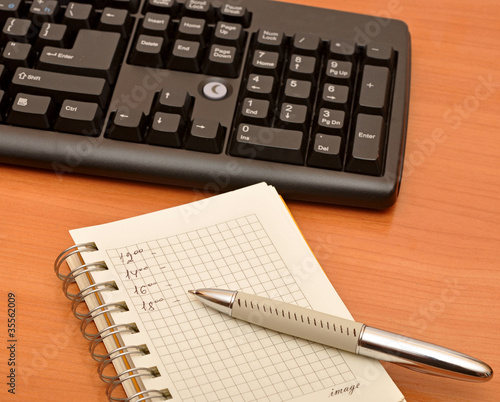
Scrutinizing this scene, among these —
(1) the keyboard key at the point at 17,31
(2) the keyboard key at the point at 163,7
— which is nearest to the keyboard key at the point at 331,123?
(2) the keyboard key at the point at 163,7

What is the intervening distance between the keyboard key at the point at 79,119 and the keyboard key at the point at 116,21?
0.10 meters

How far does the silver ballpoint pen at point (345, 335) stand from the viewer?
1.69 feet

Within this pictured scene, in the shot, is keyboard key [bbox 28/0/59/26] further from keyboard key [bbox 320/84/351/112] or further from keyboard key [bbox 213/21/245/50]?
keyboard key [bbox 320/84/351/112]

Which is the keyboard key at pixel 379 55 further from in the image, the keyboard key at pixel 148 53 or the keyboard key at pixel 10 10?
the keyboard key at pixel 10 10

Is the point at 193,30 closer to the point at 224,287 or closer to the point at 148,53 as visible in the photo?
the point at 148,53

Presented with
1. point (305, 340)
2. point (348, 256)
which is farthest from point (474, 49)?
point (305, 340)

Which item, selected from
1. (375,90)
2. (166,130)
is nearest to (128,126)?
(166,130)

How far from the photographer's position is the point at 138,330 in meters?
0.54

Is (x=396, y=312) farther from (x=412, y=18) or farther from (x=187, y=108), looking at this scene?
(x=412, y=18)

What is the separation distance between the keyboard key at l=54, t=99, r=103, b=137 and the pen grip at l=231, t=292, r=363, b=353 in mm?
225

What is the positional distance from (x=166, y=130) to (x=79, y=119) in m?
0.08

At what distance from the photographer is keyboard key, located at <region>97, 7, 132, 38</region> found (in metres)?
0.71

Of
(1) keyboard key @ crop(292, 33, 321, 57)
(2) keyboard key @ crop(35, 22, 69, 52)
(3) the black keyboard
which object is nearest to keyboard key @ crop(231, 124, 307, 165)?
(3) the black keyboard

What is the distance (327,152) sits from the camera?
0.64 metres
